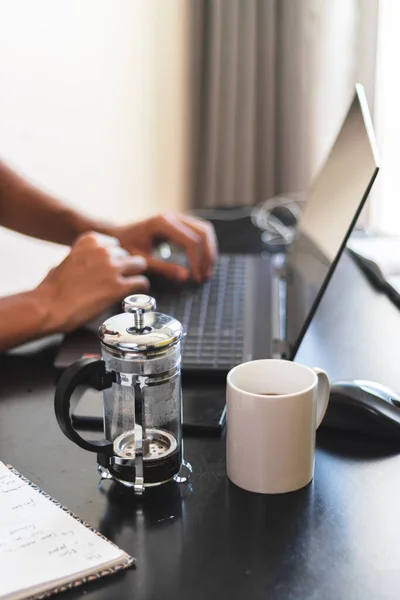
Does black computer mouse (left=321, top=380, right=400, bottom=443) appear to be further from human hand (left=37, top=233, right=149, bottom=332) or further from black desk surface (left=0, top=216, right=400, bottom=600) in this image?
human hand (left=37, top=233, right=149, bottom=332)

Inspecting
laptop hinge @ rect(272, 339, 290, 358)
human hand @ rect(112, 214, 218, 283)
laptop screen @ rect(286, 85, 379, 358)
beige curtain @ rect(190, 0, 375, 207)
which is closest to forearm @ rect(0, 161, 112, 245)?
human hand @ rect(112, 214, 218, 283)

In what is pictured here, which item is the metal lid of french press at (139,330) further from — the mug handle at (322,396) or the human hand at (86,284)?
the human hand at (86,284)

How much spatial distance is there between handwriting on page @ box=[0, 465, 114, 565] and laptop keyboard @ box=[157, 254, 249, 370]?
32 cm

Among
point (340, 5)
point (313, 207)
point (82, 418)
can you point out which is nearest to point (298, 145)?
point (340, 5)

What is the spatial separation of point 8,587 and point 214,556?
160 millimetres

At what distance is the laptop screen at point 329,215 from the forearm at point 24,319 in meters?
0.34

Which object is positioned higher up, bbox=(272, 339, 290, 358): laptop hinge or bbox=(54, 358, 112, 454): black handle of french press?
bbox=(54, 358, 112, 454): black handle of french press

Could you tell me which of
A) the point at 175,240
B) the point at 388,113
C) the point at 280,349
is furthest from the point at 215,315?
the point at 388,113

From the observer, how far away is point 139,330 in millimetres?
687

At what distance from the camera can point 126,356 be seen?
2.19ft

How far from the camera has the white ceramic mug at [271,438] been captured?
0.67 meters

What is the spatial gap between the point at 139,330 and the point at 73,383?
76mm

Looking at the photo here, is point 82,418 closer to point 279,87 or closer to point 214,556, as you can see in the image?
point 214,556

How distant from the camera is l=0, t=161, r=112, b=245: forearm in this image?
1.53 metres
